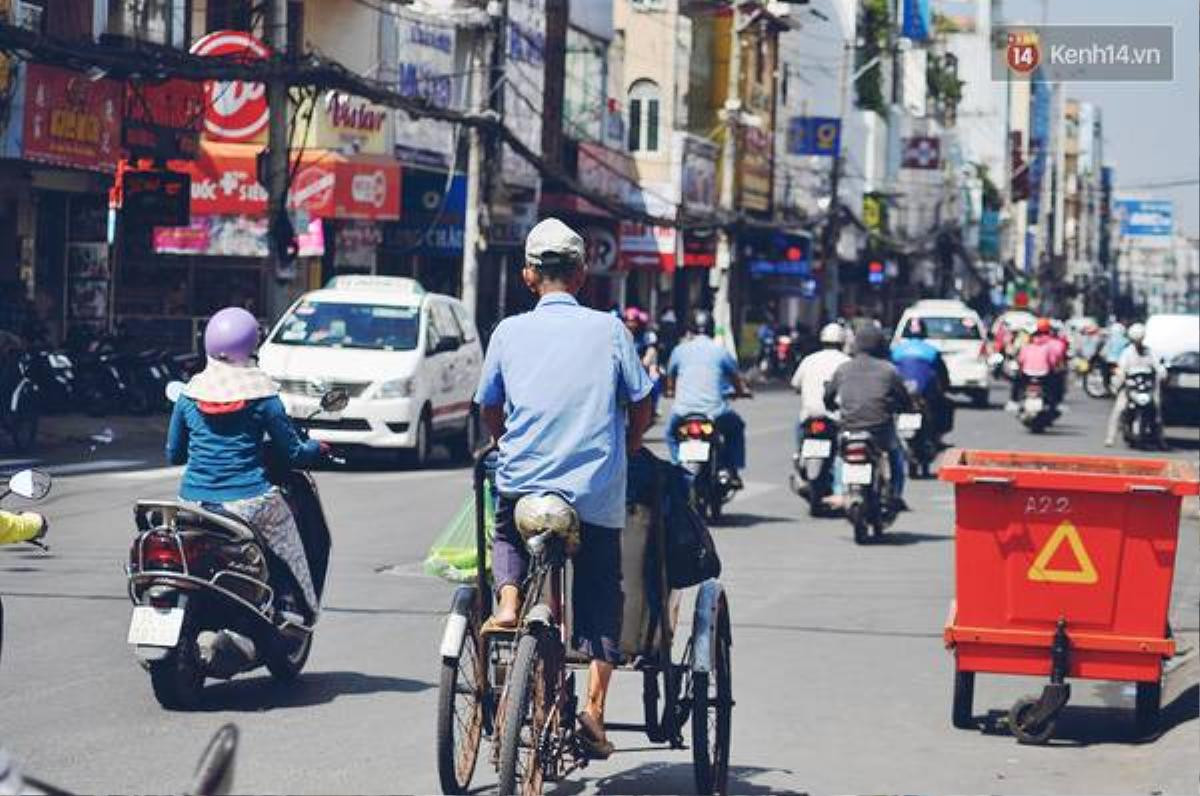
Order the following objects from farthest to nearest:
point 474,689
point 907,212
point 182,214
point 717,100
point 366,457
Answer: point 907,212, point 717,100, point 182,214, point 366,457, point 474,689

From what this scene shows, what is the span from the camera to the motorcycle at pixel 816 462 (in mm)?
19672

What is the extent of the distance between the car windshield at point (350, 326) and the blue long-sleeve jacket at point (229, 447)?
47.7 feet

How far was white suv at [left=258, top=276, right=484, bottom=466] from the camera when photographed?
2397cm

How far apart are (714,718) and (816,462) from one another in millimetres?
11645

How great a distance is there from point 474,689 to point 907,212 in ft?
327

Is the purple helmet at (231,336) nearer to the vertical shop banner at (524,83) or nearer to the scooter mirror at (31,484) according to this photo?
the scooter mirror at (31,484)

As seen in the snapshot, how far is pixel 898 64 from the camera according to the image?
326 ft

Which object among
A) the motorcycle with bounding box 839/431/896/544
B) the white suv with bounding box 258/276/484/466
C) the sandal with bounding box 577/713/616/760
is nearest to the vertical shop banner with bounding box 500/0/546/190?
the white suv with bounding box 258/276/484/466

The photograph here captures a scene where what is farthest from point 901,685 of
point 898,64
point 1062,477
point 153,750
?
point 898,64

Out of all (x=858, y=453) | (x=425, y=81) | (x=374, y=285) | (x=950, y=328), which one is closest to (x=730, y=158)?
(x=950, y=328)

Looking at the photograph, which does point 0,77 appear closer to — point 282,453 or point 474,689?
point 282,453

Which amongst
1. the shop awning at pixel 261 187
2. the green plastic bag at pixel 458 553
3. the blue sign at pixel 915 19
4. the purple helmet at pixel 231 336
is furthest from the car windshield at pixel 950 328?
the blue sign at pixel 915 19

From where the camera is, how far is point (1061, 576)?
10375mm

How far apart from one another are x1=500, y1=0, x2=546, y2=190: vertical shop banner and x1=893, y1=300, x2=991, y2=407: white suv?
25.0 ft
